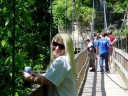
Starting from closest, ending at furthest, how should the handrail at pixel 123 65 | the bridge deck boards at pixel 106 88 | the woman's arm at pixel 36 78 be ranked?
the woman's arm at pixel 36 78 → the bridge deck boards at pixel 106 88 → the handrail at pixel 123 65

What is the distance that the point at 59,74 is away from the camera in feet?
14.6

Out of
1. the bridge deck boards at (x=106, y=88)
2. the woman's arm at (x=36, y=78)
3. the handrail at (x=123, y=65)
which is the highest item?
the woman's arm at (x=36, y=78)

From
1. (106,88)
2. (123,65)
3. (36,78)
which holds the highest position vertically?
(36,78)

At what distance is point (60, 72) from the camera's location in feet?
14.6

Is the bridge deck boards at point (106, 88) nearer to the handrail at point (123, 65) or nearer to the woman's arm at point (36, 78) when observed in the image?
the handrail at point (123, 65)

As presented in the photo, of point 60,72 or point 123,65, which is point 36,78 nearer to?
point 60,72

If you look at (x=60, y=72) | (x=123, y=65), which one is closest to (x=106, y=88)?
(x=123, y=65)

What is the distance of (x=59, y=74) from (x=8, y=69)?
6.61 feet

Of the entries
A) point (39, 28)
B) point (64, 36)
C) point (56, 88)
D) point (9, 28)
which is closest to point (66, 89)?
point (56, 88)

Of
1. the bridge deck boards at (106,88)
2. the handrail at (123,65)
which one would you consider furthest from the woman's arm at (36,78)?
the handrail at (123,65)

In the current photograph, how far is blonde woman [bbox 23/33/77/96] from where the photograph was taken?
14.6 feet

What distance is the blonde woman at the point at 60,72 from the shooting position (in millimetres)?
4445

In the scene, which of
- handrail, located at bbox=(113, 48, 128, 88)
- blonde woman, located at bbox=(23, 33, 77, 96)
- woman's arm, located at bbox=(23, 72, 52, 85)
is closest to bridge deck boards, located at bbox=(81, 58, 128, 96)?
handrail, located at bbox=(113, 48, 128, 88)

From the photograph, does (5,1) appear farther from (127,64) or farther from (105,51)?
(105,51)
